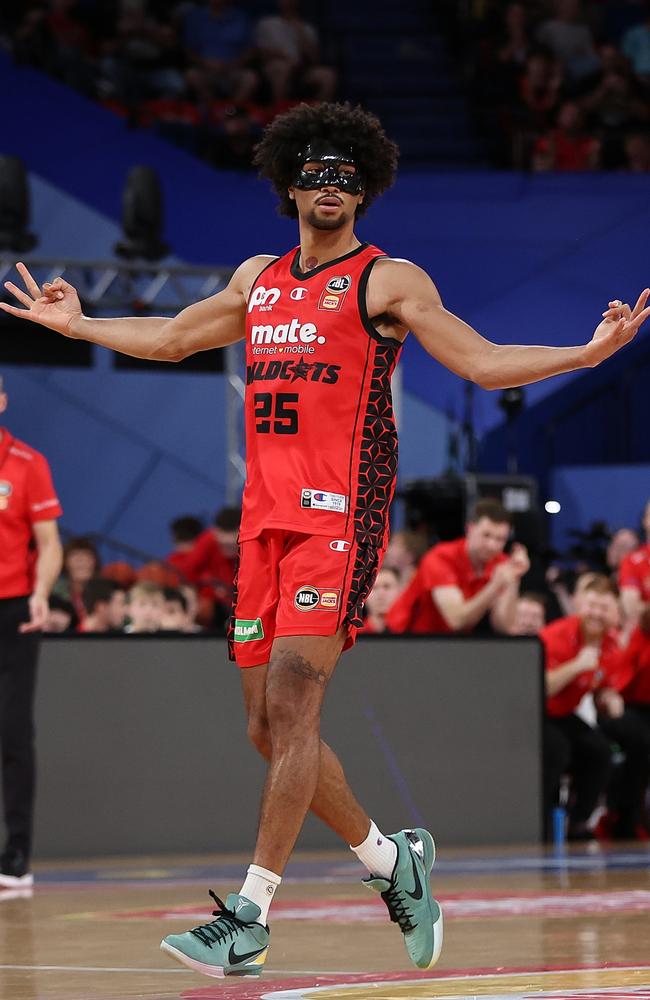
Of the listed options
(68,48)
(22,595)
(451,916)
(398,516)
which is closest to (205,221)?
(68,48)

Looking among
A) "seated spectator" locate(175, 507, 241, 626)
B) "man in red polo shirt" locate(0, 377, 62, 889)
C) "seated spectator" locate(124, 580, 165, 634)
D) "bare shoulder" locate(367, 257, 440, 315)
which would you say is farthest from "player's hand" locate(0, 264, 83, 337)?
"seated spectator" locate(175, 507, 241, 626)

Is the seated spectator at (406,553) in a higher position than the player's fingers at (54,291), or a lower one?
lower

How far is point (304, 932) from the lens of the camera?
5.86 m

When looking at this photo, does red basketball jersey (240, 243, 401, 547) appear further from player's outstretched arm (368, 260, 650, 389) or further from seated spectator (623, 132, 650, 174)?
seated spectator (623, 132, 650, 174)

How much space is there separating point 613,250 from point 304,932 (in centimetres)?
1209

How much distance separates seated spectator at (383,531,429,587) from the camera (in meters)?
12.6

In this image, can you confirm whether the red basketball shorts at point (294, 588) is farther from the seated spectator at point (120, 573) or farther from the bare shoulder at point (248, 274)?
the seated spectator at point (120, 573)

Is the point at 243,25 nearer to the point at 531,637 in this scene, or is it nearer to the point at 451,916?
the point at 531,637

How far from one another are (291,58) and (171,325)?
549 inches

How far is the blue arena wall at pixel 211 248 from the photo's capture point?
681 inches

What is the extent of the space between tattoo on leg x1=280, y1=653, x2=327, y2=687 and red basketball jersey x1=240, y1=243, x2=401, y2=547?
1.09ft

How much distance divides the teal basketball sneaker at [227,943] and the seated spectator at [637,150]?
47.1ft

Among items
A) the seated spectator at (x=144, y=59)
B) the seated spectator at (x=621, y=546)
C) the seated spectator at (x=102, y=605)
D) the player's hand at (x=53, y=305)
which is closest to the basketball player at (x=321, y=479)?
the player's hand at (x=53, y=305)

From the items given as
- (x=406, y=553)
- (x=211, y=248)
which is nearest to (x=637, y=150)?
(x=211, y=248)
